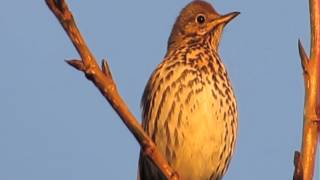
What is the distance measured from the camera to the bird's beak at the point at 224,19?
5.70m

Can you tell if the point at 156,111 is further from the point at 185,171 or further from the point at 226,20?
the point at 226,20

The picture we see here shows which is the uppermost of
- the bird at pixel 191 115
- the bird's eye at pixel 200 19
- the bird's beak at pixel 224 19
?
the bird's eye at pixel 200 19

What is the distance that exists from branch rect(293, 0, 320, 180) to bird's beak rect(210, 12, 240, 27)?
3.42 metres

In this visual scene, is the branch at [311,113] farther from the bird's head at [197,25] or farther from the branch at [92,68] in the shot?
the bird's head at [197,25]

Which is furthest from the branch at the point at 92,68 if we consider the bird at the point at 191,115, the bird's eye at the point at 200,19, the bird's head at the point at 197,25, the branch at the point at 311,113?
the bird's eye at the point at 200,19

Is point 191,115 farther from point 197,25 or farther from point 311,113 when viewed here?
point 311,113

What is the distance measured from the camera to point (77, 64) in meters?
2.16

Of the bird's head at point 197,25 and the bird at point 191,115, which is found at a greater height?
the bird's head at point 197,25

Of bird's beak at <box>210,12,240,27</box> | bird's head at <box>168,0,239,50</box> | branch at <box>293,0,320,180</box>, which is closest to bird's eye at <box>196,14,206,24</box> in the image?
bird's head at <box>168,0,239,50</box>

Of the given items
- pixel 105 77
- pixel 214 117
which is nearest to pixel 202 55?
pixel 214 117

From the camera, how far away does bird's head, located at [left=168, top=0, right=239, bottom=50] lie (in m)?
6.15

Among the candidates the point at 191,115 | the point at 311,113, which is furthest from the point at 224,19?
the point at 311,113

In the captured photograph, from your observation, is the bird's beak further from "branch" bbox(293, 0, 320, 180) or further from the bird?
"branch" bbox(293, 0, 320, 180)

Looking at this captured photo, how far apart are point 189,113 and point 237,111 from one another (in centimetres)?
54
